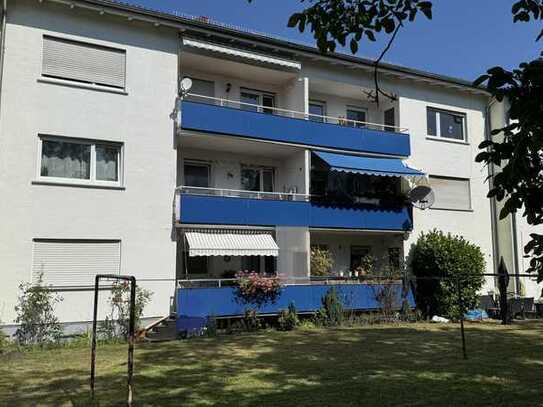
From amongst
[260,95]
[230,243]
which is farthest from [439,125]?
[230,243]

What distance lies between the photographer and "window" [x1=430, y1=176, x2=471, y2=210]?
26188 millimetres

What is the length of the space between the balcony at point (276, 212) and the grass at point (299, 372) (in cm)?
504

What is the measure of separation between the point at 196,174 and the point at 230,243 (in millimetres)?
3836

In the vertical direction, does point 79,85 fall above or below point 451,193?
above

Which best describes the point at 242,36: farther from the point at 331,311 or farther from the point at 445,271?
the point at 445,271

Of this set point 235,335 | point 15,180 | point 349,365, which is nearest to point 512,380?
point 349,365

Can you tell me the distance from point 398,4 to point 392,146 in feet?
61.6

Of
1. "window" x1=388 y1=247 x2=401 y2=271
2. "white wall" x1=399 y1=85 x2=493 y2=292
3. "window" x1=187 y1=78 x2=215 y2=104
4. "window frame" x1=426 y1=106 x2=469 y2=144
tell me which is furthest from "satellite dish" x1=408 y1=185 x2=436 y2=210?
"window" x1=187 y1=78 x2=215 y2=104

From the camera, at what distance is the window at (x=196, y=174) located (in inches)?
869

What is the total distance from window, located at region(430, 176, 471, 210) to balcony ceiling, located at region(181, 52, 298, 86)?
925 cm

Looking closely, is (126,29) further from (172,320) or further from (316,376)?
(316,376)

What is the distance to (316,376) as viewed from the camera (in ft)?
35.1

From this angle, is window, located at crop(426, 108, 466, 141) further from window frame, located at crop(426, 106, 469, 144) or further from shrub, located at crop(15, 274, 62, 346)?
shrub, located at crop(15, 274, 62, 346)

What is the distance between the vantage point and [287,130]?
2203cm
